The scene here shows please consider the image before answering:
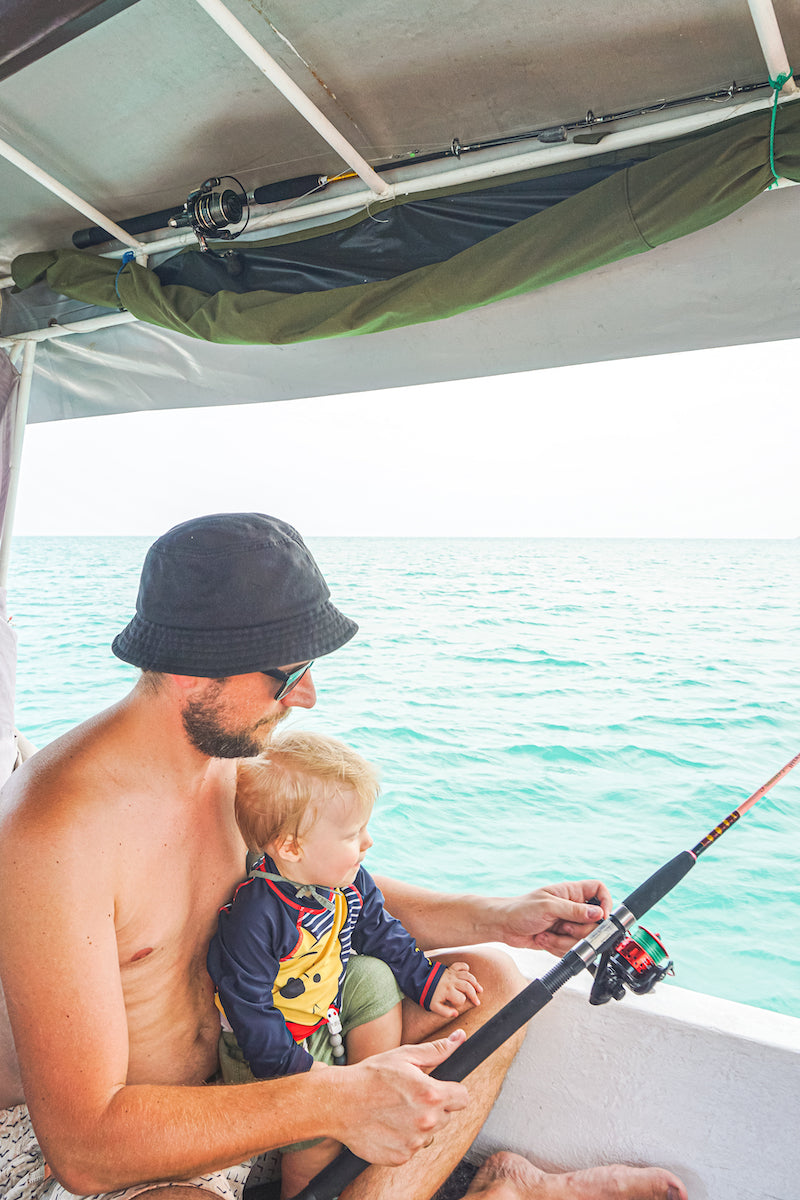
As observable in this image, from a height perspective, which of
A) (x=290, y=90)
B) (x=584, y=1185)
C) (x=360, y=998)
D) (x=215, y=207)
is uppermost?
(x=290, y=90)

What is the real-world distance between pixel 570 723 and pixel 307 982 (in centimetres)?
1203

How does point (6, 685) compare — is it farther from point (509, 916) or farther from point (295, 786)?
point (509, 916)

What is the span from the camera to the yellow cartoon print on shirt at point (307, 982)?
53.6 inches

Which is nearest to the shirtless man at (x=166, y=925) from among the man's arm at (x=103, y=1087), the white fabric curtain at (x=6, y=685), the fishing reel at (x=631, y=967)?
the man's arm at (x=103, y=1087)

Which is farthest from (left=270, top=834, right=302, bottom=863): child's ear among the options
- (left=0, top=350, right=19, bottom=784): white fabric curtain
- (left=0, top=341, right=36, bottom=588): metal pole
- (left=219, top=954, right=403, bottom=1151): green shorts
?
(left=0, top=341, right=36, bottom=588): metal pole

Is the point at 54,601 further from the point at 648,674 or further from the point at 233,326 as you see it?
the point at 233,326

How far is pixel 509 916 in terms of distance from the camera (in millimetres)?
1477

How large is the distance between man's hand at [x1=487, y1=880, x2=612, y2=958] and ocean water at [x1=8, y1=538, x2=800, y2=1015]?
0.23 metres

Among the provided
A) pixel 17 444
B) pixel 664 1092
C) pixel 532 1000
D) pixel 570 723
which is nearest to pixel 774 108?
pixel 532 1000

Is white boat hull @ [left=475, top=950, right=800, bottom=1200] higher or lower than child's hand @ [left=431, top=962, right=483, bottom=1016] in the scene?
lower

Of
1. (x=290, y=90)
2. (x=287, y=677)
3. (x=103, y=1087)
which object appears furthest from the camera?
(x=290, y=90)

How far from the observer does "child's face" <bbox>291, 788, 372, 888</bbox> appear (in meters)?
1.35

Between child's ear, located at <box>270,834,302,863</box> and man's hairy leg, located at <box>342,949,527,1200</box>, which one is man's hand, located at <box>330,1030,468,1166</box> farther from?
child's ear, located at <box>270,834,302,863</box>

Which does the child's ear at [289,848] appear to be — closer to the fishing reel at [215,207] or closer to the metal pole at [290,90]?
the metal pole at [290,90]
